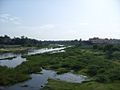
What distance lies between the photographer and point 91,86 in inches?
1393

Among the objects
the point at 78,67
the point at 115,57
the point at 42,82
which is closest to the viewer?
the point at 42,82

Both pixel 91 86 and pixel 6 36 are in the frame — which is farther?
pixel 6 36

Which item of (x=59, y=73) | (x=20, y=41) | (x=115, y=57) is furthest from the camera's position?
(x=20, y=41)

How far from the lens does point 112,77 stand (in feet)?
136

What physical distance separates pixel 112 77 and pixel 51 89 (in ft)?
44.4

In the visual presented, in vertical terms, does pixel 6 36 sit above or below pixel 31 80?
above

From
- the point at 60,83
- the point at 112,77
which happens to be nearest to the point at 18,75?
the point at 60,83

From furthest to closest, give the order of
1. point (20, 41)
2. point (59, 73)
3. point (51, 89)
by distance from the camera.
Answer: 1. point (20, 41)
2. point (59, 73)
3. point (51, 89)

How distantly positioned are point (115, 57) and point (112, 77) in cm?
3309

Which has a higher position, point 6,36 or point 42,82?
point 6,36

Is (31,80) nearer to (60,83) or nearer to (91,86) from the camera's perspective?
(60,83)

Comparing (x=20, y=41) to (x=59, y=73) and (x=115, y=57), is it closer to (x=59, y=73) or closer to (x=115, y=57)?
(x=115, y=57)

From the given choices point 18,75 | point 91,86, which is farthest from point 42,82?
point 91,86

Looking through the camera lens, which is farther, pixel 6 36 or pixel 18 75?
pixel 6 36
